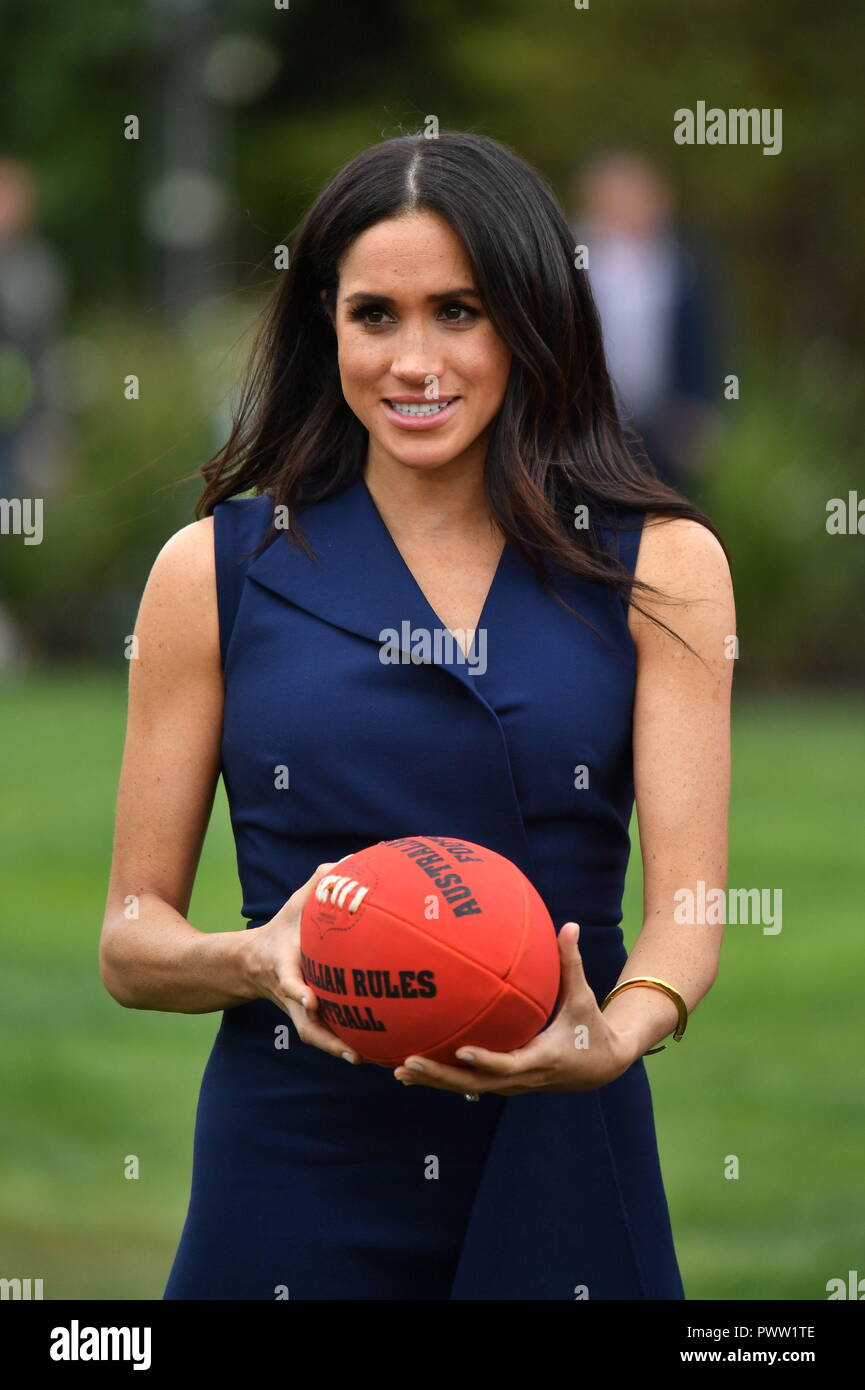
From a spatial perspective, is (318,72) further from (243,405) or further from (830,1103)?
(243,405)

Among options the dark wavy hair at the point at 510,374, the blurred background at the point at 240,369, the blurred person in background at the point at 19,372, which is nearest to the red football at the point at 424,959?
the dark wavy hair at the point at 510,374

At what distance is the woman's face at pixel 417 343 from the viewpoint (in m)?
3.54

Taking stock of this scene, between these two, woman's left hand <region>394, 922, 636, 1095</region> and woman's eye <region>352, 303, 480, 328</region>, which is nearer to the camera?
woman's left hand <region>394, 922, 636, 1095</region>

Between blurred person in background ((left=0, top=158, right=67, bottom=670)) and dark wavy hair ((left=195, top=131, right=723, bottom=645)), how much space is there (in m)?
12.0

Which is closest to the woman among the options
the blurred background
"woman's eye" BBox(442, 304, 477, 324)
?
"woman's eye" BBox(442, 304, 477, 324)

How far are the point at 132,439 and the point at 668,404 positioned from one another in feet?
14.5

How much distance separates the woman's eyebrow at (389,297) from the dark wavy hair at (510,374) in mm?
20

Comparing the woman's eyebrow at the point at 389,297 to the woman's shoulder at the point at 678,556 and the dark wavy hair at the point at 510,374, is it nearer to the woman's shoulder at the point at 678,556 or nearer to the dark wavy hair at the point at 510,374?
the dark wavy hair at the point at 510,374

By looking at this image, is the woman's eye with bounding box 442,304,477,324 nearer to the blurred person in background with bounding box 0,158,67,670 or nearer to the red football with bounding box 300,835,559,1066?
the red football with bounding box 300,835,559,1066

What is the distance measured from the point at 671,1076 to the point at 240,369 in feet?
8.83

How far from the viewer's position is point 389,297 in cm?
356

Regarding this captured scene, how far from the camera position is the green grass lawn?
20.2 ft

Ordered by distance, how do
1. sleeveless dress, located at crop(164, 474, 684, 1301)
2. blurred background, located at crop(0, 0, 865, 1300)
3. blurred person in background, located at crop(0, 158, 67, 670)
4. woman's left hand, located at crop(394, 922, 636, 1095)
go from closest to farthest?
1. woman's left hand, located at crop(394, 922, 636, 1095)
2. sleeveless dress, located at crop(164, 474, 684, 1301)
3. blurred background, located at crop(0, 0, 865, 1300)
4. blurred person in background, located at crop(0, 158, 67, 670)
